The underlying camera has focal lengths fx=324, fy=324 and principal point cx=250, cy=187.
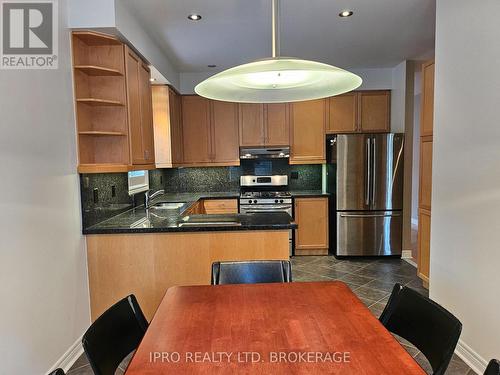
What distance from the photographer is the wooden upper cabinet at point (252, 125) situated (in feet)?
15.6

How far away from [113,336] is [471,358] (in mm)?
2292

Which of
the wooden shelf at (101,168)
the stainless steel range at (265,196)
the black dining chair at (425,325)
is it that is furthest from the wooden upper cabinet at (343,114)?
the black dining chair at (425,325)

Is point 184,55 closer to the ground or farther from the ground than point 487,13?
farther from the ground

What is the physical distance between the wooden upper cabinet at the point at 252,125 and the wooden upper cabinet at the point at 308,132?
0.44m

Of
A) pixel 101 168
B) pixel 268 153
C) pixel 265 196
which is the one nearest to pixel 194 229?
pixel 101 168

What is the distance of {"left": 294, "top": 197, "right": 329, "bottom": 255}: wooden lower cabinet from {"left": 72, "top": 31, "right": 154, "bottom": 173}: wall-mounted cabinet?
8.33 ft

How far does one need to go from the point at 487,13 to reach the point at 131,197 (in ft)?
11.2

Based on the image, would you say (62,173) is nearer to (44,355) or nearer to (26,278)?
(26,278)

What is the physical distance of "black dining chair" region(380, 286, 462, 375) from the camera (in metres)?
1.14

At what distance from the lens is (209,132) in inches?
189

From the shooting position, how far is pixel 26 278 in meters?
1.83

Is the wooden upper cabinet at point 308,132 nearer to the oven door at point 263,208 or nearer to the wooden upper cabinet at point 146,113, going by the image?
the oven door at point 263,208

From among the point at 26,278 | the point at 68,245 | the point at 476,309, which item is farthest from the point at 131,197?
the point at 476,309

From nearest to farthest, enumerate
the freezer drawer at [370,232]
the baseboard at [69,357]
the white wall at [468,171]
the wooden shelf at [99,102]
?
the white wall at [468,171], the baseboard at [69,357], the wooden shelf at [99,102], the freezer drawer at [370,232]
